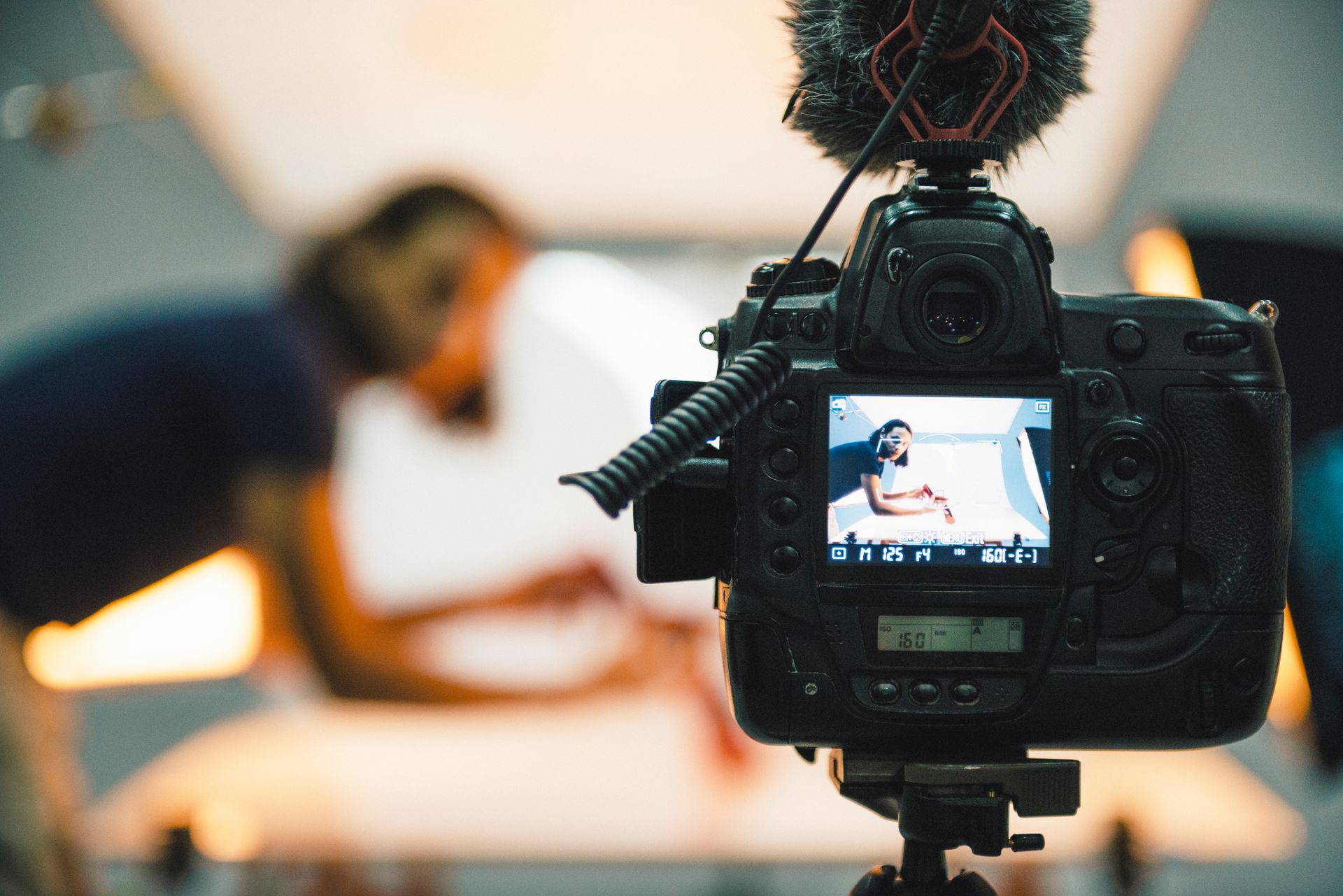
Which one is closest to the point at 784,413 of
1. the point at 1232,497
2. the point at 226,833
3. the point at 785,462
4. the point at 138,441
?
the point at 785,462

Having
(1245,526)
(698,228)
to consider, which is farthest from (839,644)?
(698,228)

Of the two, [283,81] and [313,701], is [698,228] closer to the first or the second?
[283,81]

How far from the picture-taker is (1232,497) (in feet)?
1.75

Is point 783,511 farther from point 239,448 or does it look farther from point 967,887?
point 239,448

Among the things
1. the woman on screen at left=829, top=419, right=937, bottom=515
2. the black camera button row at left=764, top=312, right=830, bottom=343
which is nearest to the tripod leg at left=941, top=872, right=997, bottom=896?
the woman on screen at left=829, top=419, right=937, bottom=515

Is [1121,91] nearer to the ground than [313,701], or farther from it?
farther from it

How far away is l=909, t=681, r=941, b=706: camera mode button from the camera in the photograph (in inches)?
20.4

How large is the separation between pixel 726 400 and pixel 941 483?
134 millimetres

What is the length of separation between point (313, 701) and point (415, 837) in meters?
0.35

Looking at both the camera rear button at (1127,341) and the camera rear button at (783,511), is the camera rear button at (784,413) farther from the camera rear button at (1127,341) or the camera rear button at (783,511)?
the camera rear button at (1127,341)

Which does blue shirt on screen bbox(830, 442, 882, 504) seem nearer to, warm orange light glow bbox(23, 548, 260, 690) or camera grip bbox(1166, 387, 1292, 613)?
camera grip bbox(1166, 387, 1292, 613)

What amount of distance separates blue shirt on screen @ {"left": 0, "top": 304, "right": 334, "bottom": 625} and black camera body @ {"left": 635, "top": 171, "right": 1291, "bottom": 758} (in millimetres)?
1094

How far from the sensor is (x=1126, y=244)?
1843mm

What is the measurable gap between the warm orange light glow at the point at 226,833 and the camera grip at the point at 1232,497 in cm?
180
